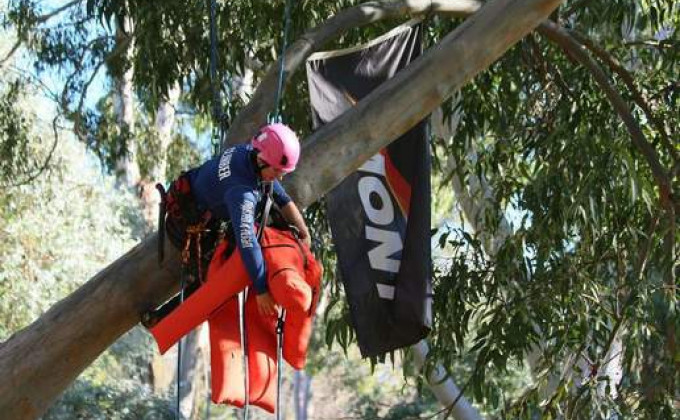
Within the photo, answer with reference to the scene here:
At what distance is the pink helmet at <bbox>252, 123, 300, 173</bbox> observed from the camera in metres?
4.55

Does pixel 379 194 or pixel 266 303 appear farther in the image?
pixel 379 194

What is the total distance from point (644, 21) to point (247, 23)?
7.48ft

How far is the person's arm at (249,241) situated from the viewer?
453cm

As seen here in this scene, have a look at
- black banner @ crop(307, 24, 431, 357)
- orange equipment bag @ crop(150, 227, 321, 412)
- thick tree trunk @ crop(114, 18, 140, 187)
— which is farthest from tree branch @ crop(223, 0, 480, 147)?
thick tree trunk @ crop(114, 18, 140, 187)

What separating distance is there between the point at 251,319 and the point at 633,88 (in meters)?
3.08

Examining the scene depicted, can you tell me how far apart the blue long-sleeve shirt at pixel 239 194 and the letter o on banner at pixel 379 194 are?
640 mm

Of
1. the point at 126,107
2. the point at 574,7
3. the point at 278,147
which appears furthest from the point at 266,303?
the point at 126,107

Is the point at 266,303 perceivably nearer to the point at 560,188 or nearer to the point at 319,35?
the point at 319,35

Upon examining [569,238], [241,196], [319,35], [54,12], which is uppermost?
[54,12]

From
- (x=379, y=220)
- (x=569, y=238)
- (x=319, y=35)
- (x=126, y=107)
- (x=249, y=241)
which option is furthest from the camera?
(x=126, y=107)

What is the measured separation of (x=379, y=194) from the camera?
215 inches

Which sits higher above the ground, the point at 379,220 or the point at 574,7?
the point at 574,7

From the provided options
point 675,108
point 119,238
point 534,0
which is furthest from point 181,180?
point 119,238

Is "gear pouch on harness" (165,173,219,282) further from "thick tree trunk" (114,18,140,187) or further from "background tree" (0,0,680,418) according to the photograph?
"thick tree trunk" (114,18,140,187)
